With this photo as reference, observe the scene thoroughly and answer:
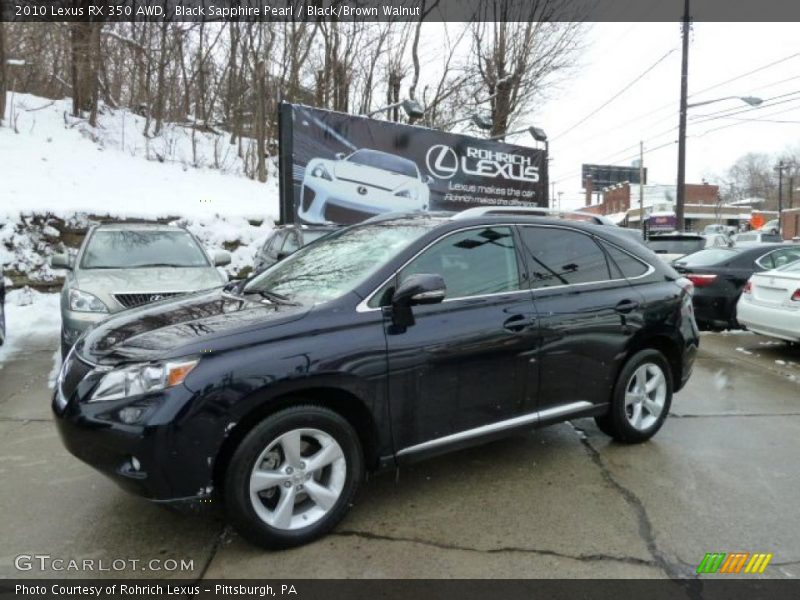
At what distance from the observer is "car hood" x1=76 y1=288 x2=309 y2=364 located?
269cm

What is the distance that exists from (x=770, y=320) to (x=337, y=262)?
618 centimetres

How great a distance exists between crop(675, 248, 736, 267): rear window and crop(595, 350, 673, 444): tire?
5672 millimetres

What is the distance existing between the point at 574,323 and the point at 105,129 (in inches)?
688

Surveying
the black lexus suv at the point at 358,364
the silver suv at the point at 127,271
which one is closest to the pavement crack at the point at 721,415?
the black lexus suv at the point at 358,364

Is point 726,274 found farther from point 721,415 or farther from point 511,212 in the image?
point 511,212

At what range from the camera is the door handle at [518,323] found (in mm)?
3453

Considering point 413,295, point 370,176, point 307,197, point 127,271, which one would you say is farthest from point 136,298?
point 370,176

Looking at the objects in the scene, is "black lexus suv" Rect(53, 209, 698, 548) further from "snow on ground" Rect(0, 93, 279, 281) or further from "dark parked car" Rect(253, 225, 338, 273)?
"snow on ground" Rect(0, 93, 279, 281)

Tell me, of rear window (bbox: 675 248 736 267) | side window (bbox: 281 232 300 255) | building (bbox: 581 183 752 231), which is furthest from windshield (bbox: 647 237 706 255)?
building (bbox: 581 183 752 231)

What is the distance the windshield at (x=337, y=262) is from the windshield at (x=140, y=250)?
11.0 ft

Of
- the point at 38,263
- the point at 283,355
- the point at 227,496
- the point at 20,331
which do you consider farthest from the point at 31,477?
the point at 38,263

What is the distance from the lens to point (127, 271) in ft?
20.6

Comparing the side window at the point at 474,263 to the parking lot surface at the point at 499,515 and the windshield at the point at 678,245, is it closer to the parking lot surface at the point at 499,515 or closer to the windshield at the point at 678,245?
the parking lot surface at the point at 499,515

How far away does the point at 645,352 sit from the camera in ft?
13.8
